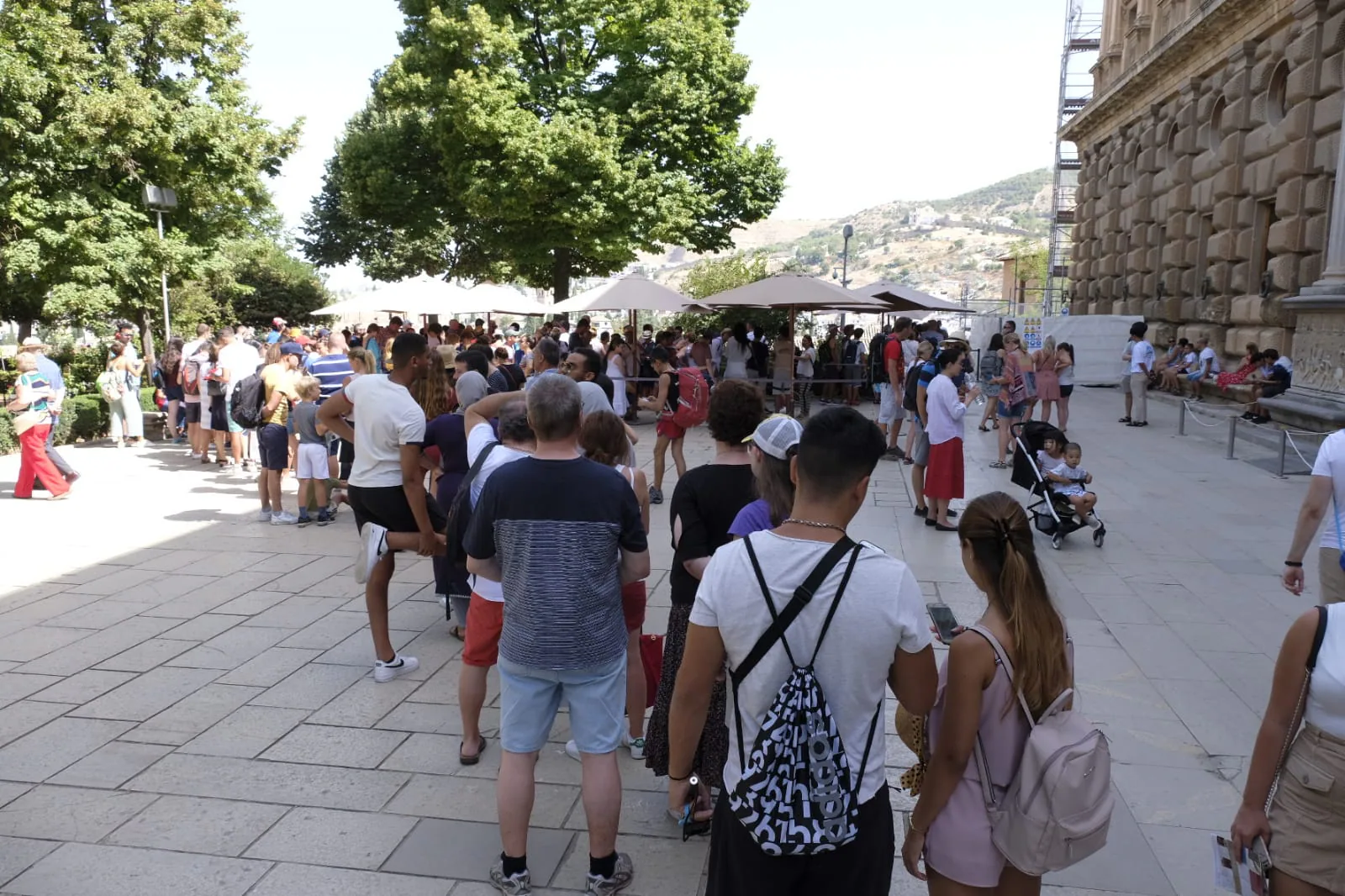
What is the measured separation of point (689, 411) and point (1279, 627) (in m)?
5.31

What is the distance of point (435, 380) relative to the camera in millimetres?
6566

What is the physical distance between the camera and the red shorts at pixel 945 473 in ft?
28.8

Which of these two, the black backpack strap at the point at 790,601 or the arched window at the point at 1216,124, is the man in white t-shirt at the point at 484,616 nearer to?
the black backpack strap at the point at 790,601

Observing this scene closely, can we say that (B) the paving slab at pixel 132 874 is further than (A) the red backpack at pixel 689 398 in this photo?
No

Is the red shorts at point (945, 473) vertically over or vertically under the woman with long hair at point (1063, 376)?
under

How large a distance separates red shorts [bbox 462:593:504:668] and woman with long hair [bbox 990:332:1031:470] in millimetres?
9781

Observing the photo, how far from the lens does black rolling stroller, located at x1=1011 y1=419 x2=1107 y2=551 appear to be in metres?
8.70

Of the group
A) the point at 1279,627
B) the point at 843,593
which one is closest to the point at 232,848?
the point at 843,593

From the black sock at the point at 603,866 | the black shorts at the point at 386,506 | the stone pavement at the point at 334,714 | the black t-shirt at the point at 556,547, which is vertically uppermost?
the black t-shirt at the point at 556,547

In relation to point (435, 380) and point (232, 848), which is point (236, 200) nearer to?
point (435, 380)

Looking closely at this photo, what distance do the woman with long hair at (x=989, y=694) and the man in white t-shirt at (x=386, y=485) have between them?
3.43 m

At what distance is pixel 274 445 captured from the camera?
31.2ft

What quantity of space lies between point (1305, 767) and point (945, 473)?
6509mm

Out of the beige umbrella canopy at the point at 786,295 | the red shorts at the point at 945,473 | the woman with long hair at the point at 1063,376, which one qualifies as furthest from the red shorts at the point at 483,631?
the beige umbrella canopy at the point at 786,295
